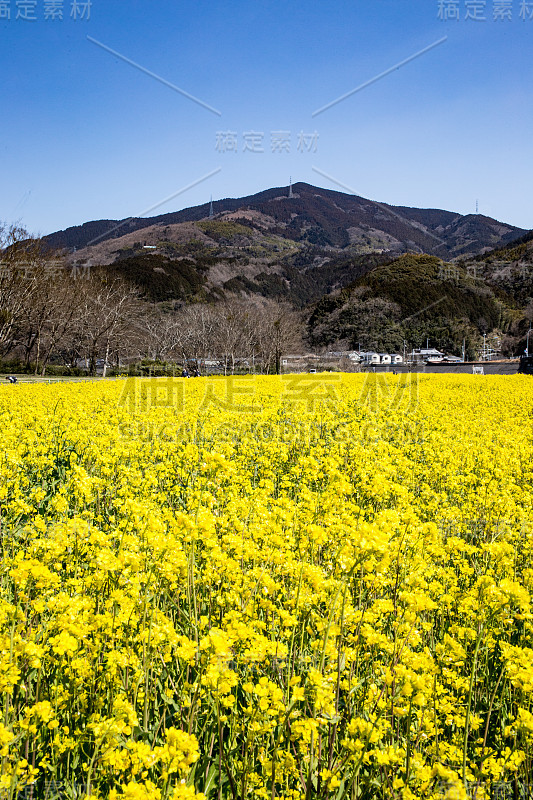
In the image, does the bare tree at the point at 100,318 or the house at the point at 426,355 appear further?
the house at the point at 426,355

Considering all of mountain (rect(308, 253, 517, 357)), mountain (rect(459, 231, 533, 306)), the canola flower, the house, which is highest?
mountain (rect(459, 231, 533, 306))

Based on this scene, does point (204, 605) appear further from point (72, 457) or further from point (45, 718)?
point (72, 457)

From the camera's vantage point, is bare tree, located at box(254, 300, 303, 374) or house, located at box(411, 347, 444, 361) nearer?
bare tree, located at box(254, 300, 303, 374)

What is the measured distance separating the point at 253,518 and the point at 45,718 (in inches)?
82.0

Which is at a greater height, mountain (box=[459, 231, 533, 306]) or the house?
mountain (box=[459, 231, 533, 306])

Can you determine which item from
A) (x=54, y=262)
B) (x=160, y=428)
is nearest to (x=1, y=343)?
(x=54, y=262)

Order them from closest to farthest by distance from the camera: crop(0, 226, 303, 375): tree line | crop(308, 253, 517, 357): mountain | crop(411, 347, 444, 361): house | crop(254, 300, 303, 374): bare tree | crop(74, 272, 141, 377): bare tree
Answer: crop(0, 226, 303, 375): tree line < crop(74, 272, 141, 377): bare tree < crop(254, 300, 303, 374): bare tree < crop(411, 347, 444, 361): house < crop(308, 253, 517, 357): mountain

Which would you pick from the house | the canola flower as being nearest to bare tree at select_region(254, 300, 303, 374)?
the house

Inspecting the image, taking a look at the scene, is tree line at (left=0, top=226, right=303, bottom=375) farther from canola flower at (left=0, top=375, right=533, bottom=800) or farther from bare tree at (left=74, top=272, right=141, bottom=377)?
canola flower at (left=0, top=375, right=533, bottom=800)

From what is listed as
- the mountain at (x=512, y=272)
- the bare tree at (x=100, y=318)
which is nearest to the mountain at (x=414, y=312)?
the mountain at (x=512, y=272)

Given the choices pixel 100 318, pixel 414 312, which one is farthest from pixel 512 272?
pixel 100 318

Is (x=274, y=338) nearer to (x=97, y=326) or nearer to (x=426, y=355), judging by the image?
(x=97, y=326)

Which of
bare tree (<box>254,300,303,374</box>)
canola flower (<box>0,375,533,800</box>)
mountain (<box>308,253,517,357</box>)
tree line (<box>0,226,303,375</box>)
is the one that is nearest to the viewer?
canola flower (<box>0,375,533,800</box>)

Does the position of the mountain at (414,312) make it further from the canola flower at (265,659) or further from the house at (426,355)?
the canola flower at (265,659)
